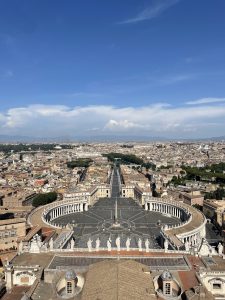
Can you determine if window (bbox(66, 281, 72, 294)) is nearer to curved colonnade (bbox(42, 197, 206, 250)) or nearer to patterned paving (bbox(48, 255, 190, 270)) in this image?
patterned paving (bbox(48, 255, 190, 270))

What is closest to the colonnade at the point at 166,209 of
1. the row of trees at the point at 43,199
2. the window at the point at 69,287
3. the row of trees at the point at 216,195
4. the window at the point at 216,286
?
the row of trees at the point at 216,195

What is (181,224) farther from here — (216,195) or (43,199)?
(43,199)

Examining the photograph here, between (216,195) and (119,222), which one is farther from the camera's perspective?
(216,195)

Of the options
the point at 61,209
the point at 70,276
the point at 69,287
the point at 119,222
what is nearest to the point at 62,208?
the point at 61,209

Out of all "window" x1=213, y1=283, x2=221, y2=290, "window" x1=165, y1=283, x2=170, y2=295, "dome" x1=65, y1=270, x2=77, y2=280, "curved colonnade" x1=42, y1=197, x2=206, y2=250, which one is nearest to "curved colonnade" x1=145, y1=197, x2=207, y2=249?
"curved colonnade" x1=42, y1=197, x2=206, y2=250

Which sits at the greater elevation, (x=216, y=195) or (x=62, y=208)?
(x=216, y=195)
